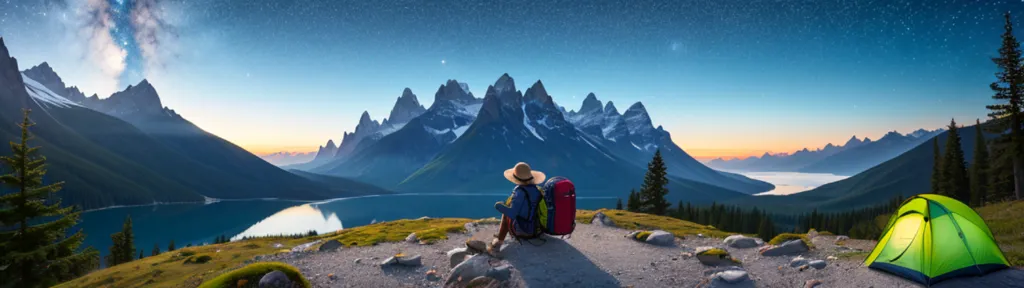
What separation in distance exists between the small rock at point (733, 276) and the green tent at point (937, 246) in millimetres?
4474

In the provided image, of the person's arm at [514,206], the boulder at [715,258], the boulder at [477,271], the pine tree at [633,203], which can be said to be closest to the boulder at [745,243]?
the boulder at [715,258]

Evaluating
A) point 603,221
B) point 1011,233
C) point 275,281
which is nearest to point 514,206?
point 275,281

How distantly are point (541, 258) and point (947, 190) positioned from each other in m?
82.6

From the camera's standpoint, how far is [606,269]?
15.6m

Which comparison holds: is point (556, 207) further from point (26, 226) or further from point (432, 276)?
point (26, 226)

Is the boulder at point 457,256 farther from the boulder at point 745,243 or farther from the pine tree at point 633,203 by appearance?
the pine tree at point 633,203

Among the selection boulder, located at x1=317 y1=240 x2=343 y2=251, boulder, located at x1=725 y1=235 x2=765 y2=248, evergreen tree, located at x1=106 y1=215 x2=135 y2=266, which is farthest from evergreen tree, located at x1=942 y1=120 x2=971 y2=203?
evergreen tree, located at x1=106 y1=215 x2=135 y2=266

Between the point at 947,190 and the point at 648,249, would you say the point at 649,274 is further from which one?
the point at 947,190

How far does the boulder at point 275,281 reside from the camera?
11945 millimetres

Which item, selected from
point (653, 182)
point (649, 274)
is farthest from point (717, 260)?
point (653, 182)

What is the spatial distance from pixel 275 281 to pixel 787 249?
60.9ft

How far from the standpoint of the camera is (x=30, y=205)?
27.3 m

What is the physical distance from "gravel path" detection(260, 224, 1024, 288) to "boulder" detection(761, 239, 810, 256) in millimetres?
315

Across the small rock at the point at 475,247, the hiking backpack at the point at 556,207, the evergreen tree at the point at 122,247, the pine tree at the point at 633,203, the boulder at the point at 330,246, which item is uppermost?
the hiking backpack at the point at 556,207
